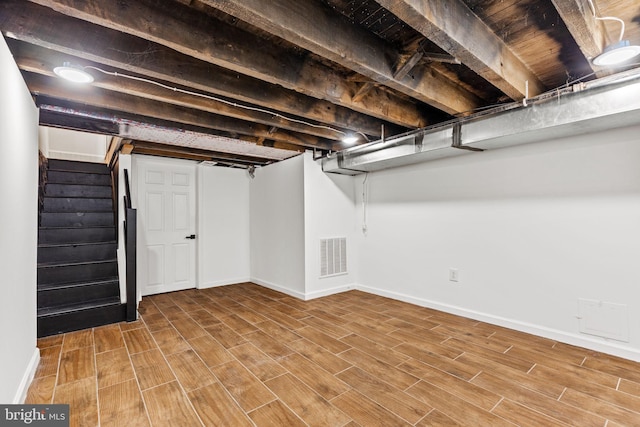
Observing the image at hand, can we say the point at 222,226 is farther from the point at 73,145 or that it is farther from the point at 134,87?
the point at 73,145

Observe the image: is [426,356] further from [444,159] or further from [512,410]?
[444,159]

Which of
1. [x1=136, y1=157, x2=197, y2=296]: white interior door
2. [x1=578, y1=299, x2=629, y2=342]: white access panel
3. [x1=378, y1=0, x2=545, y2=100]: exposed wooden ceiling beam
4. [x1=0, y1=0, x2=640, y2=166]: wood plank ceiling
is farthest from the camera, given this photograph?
[x1=136, y1=157, x2=197, y2=296]: white interior door

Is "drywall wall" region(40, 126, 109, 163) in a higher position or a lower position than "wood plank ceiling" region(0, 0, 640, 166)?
higher

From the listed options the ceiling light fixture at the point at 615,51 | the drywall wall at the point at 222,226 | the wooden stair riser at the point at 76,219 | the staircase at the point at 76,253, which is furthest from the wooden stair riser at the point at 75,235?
the ceiling light fixture at the point at 615,51

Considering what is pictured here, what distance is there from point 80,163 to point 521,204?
6091mm

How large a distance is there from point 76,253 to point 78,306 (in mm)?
783

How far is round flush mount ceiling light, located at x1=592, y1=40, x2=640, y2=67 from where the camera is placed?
1.54 m

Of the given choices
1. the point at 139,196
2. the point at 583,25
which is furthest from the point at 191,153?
the point at 583,25

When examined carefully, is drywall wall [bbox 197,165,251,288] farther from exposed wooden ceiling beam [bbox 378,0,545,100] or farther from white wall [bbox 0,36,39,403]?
exposed wooden ceiling beam [bbox 378,0,545,100]

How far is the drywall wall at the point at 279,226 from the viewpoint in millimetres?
4340

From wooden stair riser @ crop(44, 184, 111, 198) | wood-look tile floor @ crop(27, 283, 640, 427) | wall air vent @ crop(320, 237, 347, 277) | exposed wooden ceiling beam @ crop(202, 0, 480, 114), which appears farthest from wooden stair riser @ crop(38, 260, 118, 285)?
exposed wooden ceiling beam @ crop(202, 0, 480, 114)

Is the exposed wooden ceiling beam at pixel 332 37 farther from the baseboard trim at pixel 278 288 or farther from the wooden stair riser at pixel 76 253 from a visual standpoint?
the wooden stair riser at pixel 76 253

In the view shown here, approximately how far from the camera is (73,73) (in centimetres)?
188

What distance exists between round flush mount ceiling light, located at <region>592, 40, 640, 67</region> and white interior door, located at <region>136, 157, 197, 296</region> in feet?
16.2
